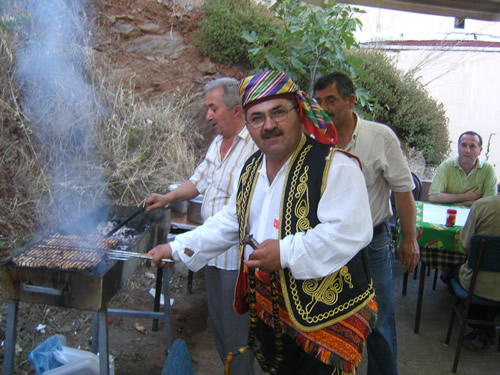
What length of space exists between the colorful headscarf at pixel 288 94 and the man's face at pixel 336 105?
934 mm

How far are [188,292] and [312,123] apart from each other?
3602 mm

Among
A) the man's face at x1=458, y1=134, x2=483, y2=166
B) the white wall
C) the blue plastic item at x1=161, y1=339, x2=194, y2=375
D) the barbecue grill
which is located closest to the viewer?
the blue plastic item at x1=161, y1=339, x2=194, y2=375

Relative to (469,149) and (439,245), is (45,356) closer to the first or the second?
(439,245)

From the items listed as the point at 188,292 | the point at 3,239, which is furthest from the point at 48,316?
the point at 188,292

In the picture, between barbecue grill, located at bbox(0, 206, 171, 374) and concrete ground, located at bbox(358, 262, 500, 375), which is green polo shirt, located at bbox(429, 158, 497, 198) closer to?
concrete ground, located at bbox(358, 262, 500, 375)

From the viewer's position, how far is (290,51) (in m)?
6.28

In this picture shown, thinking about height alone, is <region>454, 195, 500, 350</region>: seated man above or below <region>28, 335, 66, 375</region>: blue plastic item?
above

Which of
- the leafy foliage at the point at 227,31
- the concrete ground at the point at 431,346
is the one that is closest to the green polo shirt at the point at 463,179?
the concrete ground at the point at 431,346

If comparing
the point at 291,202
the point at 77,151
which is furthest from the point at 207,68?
the point at 291,202

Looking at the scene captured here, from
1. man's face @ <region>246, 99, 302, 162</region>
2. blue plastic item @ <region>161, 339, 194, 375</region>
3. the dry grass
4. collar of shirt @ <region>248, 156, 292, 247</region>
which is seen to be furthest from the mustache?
the dry grass

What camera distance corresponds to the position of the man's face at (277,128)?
186 cm

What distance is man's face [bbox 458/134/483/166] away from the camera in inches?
193

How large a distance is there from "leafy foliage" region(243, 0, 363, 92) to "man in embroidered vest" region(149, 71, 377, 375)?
166 inches

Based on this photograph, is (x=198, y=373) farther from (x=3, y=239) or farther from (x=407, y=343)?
(x=3, y=239)
